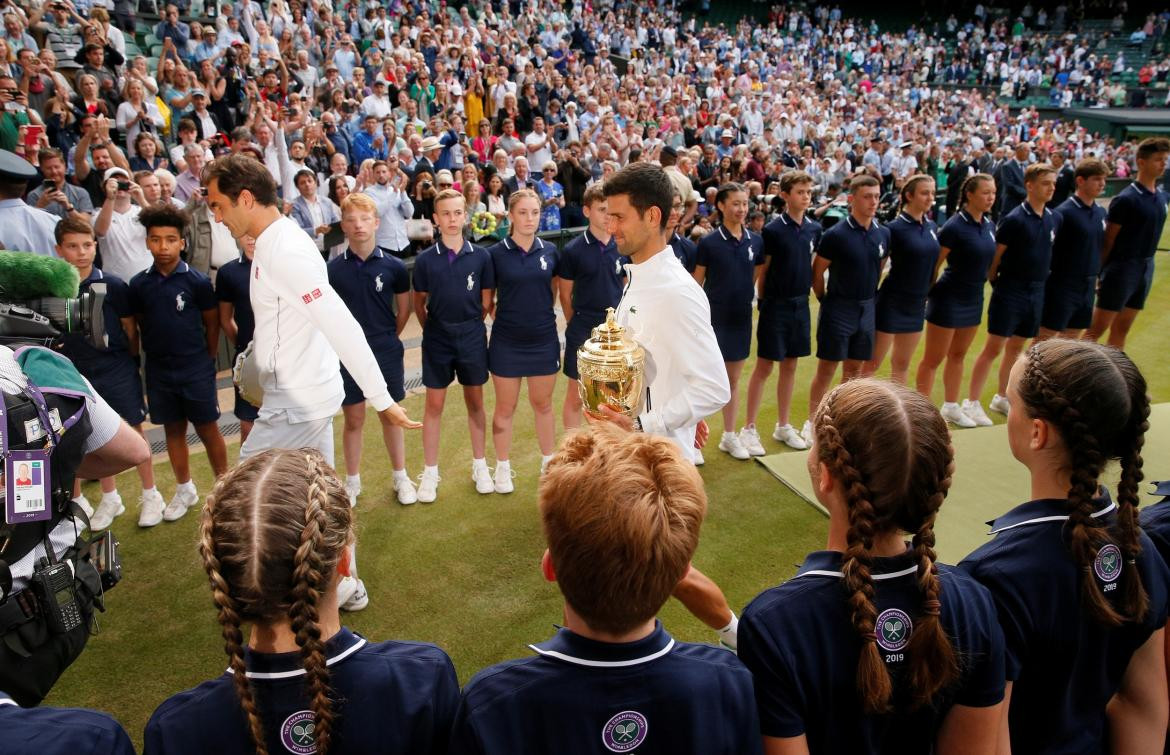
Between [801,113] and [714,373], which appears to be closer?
[714,373]

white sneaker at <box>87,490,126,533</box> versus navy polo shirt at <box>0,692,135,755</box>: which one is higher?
navy polo shirt at <box>0,692,135,755</box>

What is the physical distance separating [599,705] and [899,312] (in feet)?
16.7

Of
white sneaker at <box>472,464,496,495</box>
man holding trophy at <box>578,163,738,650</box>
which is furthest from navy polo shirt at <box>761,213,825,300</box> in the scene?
man holding trophy at <box>578,163,738,650</box>

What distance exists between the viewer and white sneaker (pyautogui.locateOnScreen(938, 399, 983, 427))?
6242 mm

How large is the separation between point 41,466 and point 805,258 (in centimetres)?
467

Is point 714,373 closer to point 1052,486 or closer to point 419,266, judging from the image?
point 1052,486

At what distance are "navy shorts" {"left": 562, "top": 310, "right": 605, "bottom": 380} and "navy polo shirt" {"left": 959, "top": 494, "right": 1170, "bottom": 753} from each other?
11.0 ft

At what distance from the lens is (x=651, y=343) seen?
307 centimetres

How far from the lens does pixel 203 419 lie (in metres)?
4.58

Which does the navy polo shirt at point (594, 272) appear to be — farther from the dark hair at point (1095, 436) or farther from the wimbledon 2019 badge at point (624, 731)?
the wimbledon 2019 badge at point (624, 731)

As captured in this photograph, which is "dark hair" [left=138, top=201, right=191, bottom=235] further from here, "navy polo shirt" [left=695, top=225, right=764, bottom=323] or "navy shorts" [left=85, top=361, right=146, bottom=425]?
"navy polo shirt" [left=695, top=225, right=764, bottom=323]

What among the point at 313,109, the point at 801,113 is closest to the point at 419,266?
the point at 313,109

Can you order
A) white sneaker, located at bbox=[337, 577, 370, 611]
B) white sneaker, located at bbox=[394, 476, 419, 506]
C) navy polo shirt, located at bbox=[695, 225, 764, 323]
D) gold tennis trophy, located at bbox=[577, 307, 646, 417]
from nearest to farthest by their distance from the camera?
gold tennis trophy, located at bbox=[577, 307, 646, 417], white sneaker, located at bbox=[337, 577, 370, 611], white sneaker, located at bbox=[394, 476, 419, 506], navy polo shirt, located at bbox=[695, 225, 764, 323]

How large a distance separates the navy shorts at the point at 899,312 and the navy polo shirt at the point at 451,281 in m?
2.94
